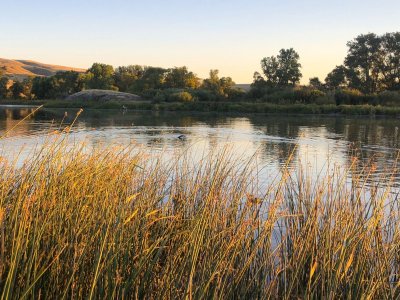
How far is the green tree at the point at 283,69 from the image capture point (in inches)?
3068

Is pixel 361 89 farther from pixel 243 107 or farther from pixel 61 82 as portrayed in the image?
pixel 61 82

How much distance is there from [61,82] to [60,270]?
325 feet

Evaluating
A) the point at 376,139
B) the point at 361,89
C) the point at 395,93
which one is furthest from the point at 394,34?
the point at 376,139

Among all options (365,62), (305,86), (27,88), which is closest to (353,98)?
(305,86)

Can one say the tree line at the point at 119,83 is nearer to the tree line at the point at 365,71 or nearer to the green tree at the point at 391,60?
the tree line at the point at 365,71

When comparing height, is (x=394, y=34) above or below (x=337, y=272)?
above

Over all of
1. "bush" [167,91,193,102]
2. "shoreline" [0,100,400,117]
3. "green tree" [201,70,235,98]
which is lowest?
"shoreline" [0,100,400,117]

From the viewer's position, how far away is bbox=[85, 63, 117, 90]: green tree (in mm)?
99062

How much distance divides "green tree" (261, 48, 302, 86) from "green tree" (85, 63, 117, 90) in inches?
1379

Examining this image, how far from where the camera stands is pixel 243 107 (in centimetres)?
6275

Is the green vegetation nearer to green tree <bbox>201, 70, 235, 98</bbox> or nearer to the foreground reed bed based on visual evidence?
green tree <bbox>201, 70, 235, 98</bbox>

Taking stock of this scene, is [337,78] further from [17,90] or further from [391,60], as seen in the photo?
[17,90]

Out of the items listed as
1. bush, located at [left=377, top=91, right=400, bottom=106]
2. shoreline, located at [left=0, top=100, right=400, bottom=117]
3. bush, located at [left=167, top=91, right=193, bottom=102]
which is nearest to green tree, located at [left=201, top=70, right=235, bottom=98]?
bush, located at [left=167, top=91, right=193, bottom=102]

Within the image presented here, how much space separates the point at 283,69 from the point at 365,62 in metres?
12.9
